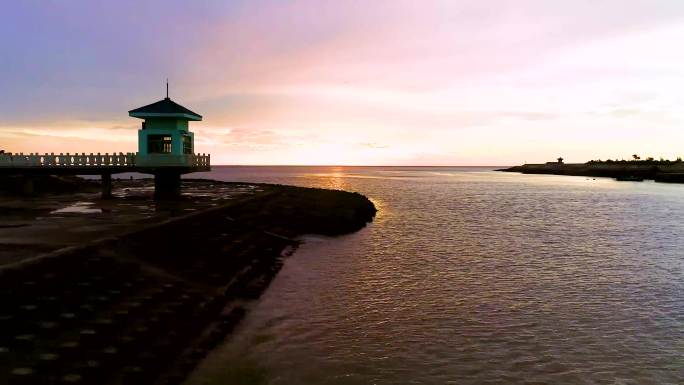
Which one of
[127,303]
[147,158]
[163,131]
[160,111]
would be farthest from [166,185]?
[127,303]

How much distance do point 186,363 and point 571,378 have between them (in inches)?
366

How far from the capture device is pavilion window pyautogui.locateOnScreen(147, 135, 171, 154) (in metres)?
40.9

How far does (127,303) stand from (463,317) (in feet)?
34.9

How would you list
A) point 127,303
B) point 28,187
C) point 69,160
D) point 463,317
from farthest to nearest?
1. point 28,187
2. point 69,160
3. point 463,317
4. point 127,303

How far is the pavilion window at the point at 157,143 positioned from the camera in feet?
134

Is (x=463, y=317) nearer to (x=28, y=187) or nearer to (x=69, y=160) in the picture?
(x=69, y=160)

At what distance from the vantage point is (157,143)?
40938 mm

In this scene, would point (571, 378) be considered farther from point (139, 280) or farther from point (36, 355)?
point (139, 280)

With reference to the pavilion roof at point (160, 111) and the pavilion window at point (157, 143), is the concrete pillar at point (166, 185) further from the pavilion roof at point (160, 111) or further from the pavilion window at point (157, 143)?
the pavilion roof at point (160, 111)

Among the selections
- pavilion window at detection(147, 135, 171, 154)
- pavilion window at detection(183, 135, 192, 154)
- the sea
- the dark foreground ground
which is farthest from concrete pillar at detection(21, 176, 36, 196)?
the sea

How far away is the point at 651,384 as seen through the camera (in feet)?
36.0

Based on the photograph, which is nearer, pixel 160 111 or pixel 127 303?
pixel 127 303

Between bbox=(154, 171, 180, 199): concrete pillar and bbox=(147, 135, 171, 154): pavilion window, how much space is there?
7.19 feet

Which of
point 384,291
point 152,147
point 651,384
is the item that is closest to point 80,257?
point 384,291
